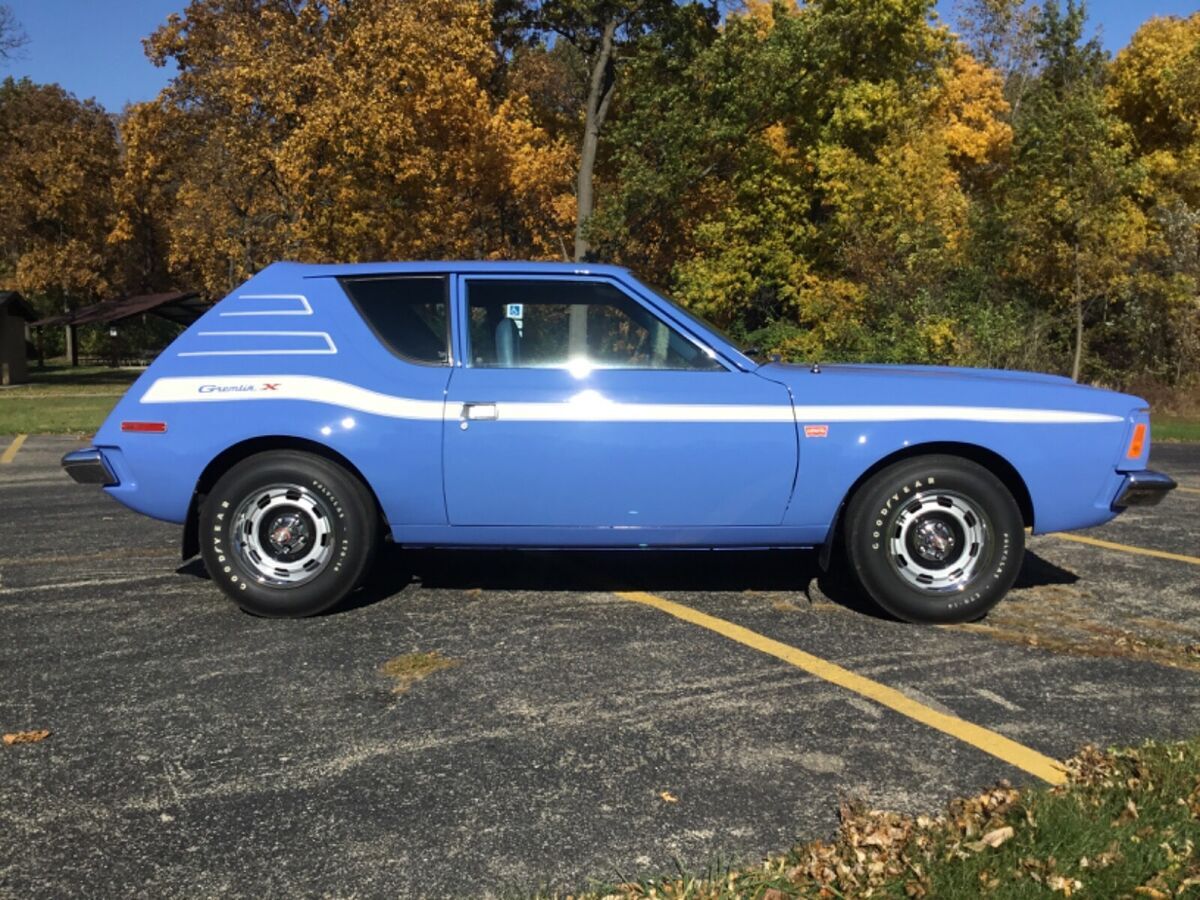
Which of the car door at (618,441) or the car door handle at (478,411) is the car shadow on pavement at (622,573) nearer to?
Result: the car door at (618,441)

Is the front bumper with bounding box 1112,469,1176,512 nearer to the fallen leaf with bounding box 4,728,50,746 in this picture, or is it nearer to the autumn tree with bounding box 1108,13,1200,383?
the fallen leaf with bounding box 4,728,50,746

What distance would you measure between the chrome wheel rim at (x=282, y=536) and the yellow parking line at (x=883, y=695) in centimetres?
167

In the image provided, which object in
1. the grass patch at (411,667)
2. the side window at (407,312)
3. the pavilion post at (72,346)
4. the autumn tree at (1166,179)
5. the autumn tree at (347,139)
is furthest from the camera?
the pavilion post at (72,346)

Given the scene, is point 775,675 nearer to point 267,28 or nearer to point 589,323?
point 589,323

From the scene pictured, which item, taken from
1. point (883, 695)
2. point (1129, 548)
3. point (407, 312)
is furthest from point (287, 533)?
point (1129, 548)

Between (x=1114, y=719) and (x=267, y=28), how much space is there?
26.7 metres

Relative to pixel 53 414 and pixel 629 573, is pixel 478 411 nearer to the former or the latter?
pixel 629 573

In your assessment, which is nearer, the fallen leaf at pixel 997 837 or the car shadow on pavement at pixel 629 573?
the fallen leaf at pixel 997 837

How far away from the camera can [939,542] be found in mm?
4781

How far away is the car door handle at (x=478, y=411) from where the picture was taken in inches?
185

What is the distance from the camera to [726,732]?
3.50 metres

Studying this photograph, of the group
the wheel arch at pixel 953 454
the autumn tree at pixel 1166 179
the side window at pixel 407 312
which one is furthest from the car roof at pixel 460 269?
the autumn tree at pixel 1166 179

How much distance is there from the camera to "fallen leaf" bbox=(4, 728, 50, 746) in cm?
344

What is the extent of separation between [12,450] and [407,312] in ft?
34.7
